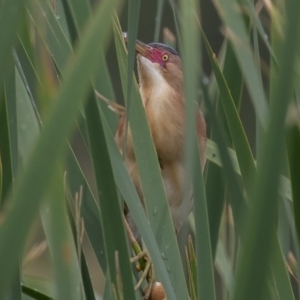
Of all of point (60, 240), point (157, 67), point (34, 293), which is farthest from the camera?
point (157, 67)

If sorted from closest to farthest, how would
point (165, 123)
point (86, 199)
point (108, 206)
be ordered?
1. point (108, 206)
2. point (86, 199)
3. point (165, 123)

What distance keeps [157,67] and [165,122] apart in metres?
0.20

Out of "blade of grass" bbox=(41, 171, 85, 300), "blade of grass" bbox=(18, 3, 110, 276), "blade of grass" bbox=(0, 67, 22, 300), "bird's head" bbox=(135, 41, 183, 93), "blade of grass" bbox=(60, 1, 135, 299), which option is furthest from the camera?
"bird's head" bbox=(135, 41, 183, 93)

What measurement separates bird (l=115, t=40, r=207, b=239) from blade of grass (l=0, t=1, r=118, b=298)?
1039 mm

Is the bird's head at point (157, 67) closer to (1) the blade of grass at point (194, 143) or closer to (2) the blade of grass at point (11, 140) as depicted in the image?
(2) the blade of grass at point (11, 140)

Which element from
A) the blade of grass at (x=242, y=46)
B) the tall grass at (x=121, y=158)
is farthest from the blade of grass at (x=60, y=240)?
the blade of grass at (x=242, y=46)

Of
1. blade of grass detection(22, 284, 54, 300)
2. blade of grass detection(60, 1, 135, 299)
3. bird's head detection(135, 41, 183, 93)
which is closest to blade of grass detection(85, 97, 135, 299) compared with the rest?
blade of grass detection(60, 1, 135, 299)

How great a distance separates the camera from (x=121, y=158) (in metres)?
0.90

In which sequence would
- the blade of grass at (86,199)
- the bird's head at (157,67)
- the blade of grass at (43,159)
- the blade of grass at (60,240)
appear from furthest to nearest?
the bird's head at (157,67) → the blade of grass at (86,199) → the blade of grass at (60,240) → the blade of grass at (43,159)

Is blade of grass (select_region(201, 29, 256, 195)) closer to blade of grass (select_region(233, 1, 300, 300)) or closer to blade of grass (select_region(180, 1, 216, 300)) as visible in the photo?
blade of grass (select_region(180, 1, 216, 300))

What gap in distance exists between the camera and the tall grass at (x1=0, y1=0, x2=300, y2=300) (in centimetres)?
54

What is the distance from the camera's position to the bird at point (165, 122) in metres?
1.68

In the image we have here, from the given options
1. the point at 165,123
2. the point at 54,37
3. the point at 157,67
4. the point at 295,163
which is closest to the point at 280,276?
the point at 295,163

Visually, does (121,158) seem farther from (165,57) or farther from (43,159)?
(165,57)
